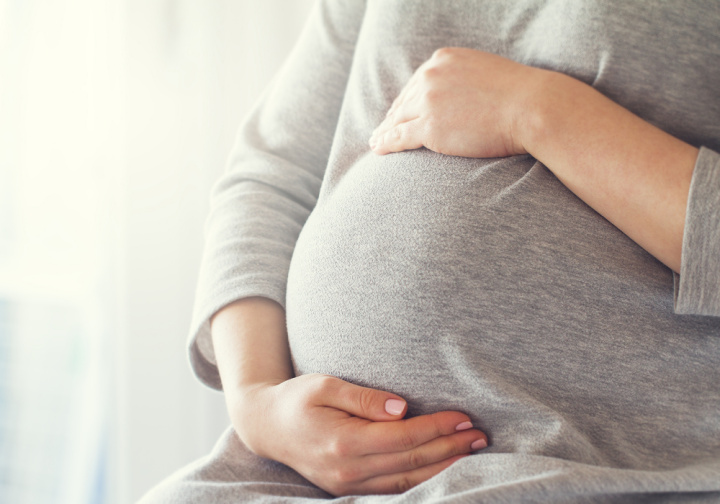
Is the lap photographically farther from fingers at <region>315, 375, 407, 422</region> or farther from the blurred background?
the blurred background

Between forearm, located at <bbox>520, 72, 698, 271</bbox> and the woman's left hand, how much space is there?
23 mm

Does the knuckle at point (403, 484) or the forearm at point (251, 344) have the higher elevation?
the forearm at point (251, 344)

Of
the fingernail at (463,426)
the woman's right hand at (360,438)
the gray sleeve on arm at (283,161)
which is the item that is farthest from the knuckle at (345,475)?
the gray sleeve on arm at (283,161)

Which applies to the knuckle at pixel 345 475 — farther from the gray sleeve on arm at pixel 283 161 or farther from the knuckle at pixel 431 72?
the knuckle at pixel 431 72

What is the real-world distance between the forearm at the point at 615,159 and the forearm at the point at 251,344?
42 cm

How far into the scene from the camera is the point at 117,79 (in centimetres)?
138

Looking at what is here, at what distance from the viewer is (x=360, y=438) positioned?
0.62 meters

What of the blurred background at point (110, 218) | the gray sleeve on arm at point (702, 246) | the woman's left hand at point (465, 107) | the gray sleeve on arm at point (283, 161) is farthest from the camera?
the blurred background at point (110, 218)

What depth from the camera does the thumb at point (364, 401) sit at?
62 centimetres

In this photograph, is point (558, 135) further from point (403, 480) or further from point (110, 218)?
point (110, 218)

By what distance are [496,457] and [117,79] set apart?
4.19 feet

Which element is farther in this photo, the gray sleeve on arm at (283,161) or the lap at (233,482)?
the gray sleeve on arm at (283,161)

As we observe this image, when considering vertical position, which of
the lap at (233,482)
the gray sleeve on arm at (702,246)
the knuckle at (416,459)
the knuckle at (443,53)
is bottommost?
the lap at (233,482)

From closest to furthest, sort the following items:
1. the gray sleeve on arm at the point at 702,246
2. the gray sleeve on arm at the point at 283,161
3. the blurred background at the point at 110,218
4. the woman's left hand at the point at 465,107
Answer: the gray sleeve on arm at the point at 702,246
the woman's left hand at the point at 465,107
the gray sleeve on arm at the point at 283,161
the blurred background at the point at 110,218
